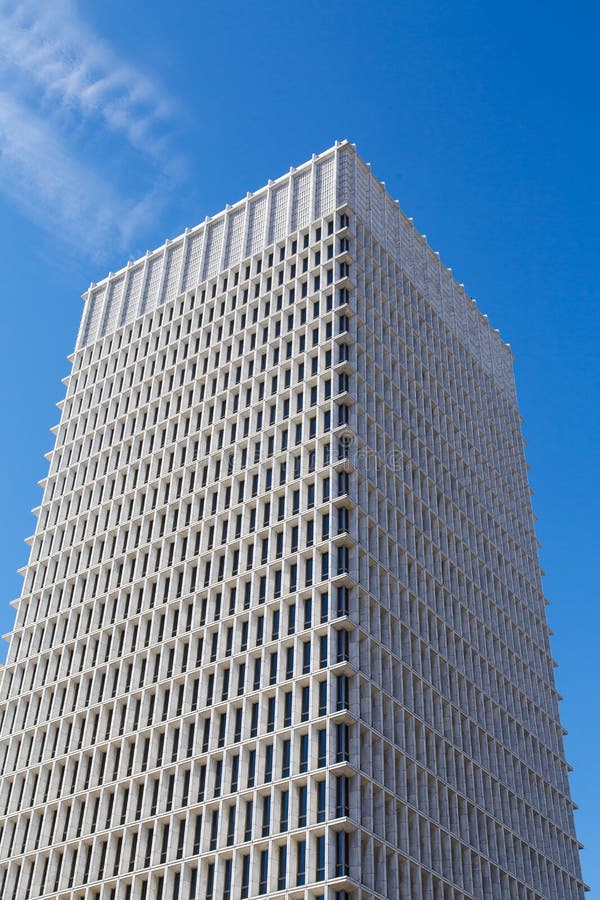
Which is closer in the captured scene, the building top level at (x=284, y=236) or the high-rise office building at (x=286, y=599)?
the high-rise office building at (x=286, y=599)

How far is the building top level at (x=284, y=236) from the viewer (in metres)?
101

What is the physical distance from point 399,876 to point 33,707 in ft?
119

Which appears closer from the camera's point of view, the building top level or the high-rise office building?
the high-rise office building

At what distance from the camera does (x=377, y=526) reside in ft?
273

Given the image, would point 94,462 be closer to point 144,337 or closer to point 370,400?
point 144,337

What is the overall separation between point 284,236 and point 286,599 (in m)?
36.3

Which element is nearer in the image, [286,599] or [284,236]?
[286,599]

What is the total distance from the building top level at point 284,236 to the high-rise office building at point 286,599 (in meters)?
0.34

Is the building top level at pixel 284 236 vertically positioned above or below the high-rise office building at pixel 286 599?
above

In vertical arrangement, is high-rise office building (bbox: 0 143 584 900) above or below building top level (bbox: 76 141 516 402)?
below

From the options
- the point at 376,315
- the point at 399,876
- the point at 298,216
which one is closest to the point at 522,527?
the point at 376,315

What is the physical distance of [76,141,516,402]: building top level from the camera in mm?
100562

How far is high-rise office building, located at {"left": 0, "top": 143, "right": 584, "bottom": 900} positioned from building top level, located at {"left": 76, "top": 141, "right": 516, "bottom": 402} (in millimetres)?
342

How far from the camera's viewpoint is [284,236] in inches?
3959
